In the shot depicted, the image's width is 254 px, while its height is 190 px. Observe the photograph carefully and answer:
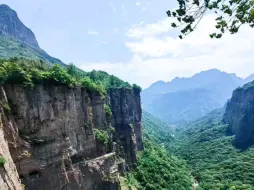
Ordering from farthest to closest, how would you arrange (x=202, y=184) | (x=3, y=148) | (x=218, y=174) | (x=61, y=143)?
(x=218, y=174)
(x=202, y=184)
(x=61, y=143)
(x=3, y=148)

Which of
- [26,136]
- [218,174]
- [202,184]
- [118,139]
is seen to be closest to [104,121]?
[118,139]

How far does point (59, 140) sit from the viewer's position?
3912cm

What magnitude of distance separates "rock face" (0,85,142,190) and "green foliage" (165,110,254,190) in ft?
122

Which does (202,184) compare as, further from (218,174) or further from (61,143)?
(61,143)

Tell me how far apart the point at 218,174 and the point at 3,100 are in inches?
2681

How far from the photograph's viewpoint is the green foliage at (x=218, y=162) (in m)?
79.8

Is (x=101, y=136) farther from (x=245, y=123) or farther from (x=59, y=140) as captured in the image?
(x=245, y=123)

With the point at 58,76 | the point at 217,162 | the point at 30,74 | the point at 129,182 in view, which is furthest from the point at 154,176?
the point at 30,74

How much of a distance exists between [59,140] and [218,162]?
74306 mm

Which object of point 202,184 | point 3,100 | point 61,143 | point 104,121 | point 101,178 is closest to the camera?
point 3,100

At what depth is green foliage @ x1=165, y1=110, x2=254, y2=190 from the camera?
7981 centimetres

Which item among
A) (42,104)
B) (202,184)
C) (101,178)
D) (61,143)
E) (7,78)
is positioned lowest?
(202,184)

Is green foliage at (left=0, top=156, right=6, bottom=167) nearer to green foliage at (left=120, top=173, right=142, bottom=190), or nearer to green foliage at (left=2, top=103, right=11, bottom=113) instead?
green foliage at (left=2, top=103, right=11, bottom=113)

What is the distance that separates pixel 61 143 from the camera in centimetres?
3928
